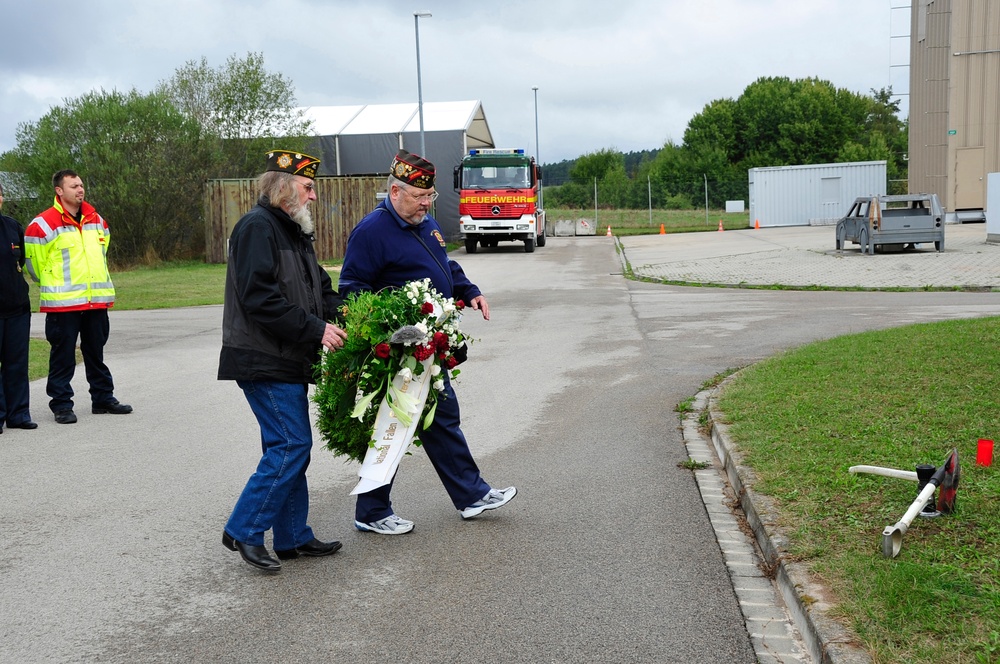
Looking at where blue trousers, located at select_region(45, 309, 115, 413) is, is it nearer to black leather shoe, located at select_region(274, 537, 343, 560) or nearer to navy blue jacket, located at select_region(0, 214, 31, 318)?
navy blue jacket, located at select_region(0, 214, 31, 318)

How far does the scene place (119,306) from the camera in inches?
781

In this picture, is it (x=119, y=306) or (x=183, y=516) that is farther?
(x=119, y=306)

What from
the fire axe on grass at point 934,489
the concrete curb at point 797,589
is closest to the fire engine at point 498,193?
the concrete curb at point 797,589

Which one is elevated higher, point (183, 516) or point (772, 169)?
point (772, 169)

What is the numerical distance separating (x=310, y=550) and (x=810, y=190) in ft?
155

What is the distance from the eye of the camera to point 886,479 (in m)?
5.57

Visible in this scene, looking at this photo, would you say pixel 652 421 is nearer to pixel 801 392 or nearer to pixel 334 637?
pixel 801 392

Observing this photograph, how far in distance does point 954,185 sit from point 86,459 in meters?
40.9

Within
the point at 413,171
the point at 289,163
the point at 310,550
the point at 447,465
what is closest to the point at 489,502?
the point at 447,465

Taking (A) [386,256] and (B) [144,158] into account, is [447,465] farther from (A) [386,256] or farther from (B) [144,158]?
(B) [144,158]

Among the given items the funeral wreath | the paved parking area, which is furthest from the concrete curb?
the paved parking area

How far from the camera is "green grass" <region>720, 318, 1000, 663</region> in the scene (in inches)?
148

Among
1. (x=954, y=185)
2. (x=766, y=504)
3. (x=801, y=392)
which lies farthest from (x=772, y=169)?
(x=766, y=504)

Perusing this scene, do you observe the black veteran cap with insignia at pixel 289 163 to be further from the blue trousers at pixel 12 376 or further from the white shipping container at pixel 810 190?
the white shipping container at pixel 810 190
